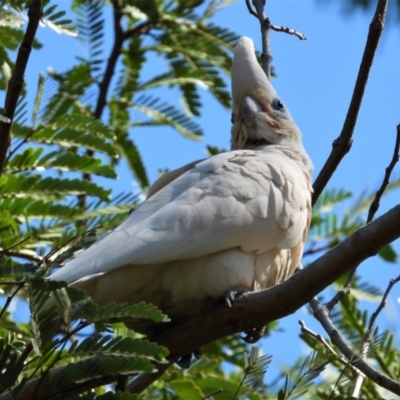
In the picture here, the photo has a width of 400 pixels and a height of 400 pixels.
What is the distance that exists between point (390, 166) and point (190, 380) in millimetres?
1447

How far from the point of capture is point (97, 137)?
15.7 ft

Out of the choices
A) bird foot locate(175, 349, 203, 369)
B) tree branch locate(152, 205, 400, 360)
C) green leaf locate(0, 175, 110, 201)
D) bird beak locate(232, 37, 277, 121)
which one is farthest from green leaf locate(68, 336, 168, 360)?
bird beak locate(232, 37, 277, 121)

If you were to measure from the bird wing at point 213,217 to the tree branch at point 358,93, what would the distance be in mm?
283

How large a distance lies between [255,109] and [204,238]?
4.72 ft

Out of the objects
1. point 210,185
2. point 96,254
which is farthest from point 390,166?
point 96,254

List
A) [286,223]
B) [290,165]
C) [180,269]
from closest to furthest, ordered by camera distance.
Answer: [180,269] → [286,223] → [290,165]

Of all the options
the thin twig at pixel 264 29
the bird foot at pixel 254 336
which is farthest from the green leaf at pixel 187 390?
the thin twig at pixel 264 29

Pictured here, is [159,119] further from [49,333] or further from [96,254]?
[49,333]

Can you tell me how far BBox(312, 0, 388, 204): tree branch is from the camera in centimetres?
381

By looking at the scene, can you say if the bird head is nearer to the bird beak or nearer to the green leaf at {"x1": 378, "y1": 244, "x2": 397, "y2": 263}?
the bird beak

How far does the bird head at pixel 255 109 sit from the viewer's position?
5.05 meters

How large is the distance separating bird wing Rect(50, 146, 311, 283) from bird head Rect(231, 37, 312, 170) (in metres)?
0.55

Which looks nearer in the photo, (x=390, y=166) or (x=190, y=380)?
(x=390, y=166)

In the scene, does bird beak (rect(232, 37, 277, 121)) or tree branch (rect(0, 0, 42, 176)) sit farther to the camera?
bird beak (rect(232, 37, 277, 121))
